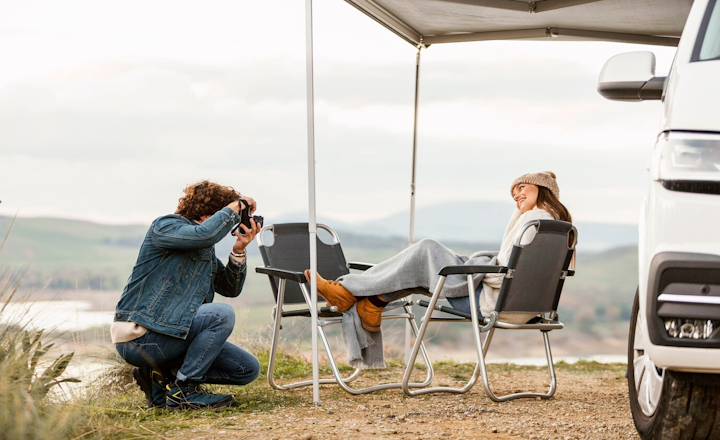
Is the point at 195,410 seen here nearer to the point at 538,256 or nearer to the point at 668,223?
the point at 538,256

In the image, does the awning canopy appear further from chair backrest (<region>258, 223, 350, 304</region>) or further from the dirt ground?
the dirt ground

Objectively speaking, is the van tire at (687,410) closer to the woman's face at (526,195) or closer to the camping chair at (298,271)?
the camping chair at (298,271)

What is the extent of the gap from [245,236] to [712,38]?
237 centimetres

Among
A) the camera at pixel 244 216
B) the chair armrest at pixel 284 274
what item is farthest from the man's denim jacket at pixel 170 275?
the chair armrest at pixel 284 274

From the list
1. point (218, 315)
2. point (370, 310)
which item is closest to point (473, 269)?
point (370, 310)

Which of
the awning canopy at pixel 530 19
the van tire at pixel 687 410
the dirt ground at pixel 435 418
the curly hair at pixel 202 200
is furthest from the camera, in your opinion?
the awning canopy at pixel 530 19

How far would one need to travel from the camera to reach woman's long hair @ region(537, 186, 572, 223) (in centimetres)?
443

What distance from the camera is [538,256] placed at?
4.01m

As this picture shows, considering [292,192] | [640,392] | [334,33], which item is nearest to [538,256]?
[640,392]

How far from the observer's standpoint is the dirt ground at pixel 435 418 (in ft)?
10.3

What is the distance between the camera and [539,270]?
13.3 ft

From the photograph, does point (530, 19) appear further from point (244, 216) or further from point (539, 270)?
point (244, 216)

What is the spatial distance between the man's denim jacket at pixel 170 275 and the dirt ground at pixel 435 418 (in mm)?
531

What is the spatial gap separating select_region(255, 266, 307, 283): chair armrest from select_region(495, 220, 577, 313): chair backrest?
3.33ft
